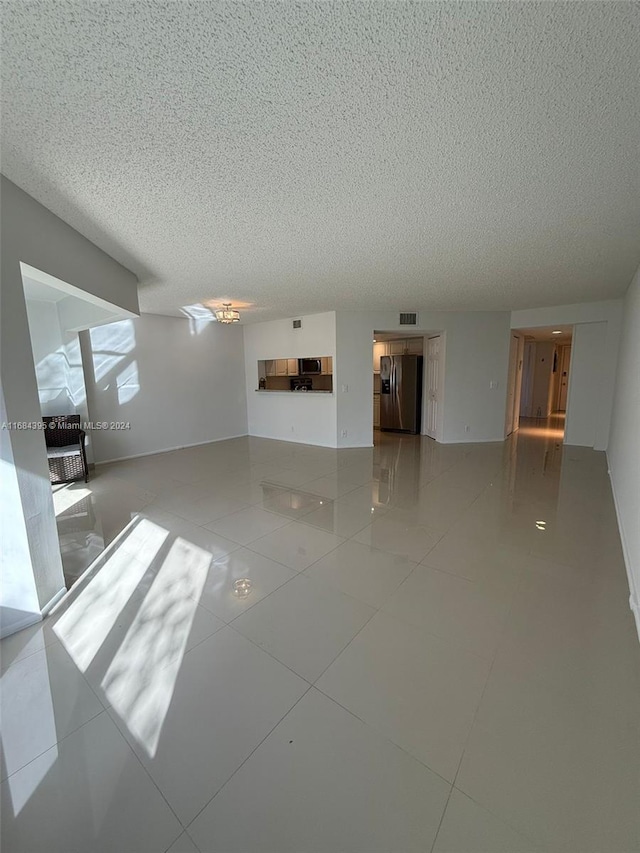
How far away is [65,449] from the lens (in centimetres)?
459

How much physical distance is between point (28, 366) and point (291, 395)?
199 inches

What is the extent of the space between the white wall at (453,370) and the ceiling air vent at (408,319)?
102mm

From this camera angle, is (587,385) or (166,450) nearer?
(587,385)

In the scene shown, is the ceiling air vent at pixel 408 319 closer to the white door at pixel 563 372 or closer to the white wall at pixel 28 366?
the white wall at pixel 28 366

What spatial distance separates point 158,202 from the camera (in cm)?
209

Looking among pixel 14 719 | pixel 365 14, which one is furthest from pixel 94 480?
pixel 365 14

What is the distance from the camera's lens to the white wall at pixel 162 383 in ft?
17.8

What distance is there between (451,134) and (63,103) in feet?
5.27

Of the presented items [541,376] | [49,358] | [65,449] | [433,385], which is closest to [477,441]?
[433,385]

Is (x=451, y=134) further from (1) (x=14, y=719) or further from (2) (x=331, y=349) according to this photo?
(2) (x=331, y=349)

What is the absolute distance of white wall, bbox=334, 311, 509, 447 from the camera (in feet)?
19.6

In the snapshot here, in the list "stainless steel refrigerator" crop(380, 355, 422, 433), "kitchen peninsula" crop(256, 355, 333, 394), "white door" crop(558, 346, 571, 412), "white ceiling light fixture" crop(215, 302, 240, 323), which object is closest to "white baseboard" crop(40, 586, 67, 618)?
"white ceiling light fixture" crop(215, 302, 240, 323)

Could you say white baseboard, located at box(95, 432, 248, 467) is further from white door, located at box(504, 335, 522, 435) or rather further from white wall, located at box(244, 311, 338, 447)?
white door, located at box(504, 335, 522, 435)

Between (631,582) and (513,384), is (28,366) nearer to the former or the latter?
(631,582)
